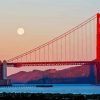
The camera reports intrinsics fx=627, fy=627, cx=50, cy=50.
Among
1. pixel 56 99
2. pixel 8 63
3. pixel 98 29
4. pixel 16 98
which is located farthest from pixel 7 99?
pixel 8 63

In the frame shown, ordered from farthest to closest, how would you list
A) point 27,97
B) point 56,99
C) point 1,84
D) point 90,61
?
point 1,84
point 90,61
point 27,97
point 56,99

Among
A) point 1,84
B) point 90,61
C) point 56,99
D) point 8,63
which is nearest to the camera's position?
point 56,99

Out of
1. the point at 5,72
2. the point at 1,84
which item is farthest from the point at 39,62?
the point at 1,84

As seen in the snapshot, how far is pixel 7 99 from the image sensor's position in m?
32.5

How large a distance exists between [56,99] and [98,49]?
31.7 m

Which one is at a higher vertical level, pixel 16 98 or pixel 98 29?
pixel 98 29

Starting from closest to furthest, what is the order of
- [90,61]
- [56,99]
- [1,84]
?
[56,99]
[90,61]
[1,84]

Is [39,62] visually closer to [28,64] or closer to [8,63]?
[28,64]

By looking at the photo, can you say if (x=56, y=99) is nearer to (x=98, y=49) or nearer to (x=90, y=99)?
(x=90, y=99)

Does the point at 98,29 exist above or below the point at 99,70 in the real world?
above

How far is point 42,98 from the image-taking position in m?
32.2

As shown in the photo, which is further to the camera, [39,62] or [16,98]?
[39,62]

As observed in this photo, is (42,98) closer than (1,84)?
Yes

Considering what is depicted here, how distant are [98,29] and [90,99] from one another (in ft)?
109
